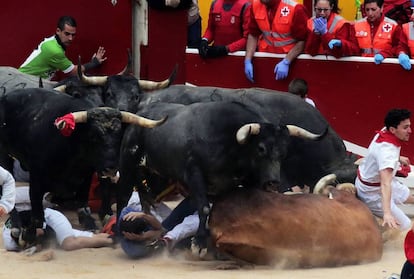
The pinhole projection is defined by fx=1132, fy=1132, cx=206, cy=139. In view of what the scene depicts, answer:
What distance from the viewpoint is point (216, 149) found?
823 centimetres

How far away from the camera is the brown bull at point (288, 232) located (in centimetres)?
790

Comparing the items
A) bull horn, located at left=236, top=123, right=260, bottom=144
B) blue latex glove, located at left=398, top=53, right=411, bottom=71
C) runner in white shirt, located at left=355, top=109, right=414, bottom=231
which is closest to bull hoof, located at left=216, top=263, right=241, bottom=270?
bull horn, located at left=236, top=123, right=260, bottom=144

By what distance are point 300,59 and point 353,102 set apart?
2.27 ft

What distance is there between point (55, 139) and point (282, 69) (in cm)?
314

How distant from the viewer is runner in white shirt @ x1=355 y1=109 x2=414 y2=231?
8273 mm

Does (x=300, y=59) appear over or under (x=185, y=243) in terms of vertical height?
over

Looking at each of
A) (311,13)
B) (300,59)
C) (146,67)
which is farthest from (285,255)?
(311,13)

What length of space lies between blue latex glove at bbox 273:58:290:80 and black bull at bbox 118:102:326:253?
256 cm

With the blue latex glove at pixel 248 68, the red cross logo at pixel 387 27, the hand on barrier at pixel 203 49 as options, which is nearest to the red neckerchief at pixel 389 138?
the red cross logo at pixel 387 27

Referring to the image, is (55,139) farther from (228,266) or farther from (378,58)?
(378,58)

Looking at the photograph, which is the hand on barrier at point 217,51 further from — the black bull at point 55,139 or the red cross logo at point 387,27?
the black bull at point 55,139

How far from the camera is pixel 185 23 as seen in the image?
12930 millimetres

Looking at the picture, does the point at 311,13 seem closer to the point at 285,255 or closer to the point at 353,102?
the point at 353,102

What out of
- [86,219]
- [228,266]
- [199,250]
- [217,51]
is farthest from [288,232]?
[217,51]
